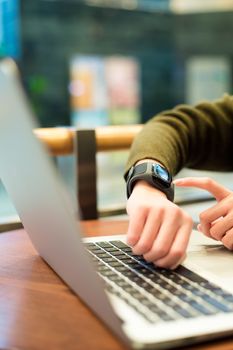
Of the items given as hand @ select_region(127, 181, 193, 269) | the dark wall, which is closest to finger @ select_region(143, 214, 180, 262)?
hand @ select_region(127, 181, 193, 269)

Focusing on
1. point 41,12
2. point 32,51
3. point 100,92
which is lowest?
point 100,92

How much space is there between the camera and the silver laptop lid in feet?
1.44

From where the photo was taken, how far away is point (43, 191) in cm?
48

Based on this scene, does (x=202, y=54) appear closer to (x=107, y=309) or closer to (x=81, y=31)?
(x=81, y=31)

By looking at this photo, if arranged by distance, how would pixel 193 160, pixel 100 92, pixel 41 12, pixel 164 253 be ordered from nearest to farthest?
1. pixel 164 253
2. pixel 193 160
3. pixel 41 12
4. pixel 100 92

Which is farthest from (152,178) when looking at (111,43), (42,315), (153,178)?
(111,43)

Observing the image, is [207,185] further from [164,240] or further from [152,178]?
[164,240]

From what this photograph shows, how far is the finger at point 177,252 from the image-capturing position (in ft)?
1.98

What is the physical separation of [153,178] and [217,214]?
104mm

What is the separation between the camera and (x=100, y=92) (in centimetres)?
771

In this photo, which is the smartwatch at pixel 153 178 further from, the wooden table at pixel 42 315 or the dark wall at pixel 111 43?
the dark wall at pixel 111 43

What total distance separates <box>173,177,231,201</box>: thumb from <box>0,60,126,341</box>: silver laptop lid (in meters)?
0.24

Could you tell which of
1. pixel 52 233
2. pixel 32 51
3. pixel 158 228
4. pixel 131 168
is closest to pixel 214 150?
pixel 131 168

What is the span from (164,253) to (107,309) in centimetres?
16
